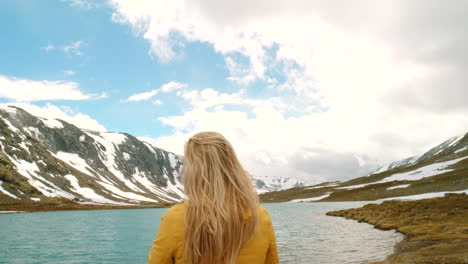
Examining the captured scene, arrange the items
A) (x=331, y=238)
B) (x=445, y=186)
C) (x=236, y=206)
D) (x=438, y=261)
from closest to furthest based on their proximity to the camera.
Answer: (x=236, y=206)
(x=438, y=261)
(x=331, y=238)
(x=445, y=186)

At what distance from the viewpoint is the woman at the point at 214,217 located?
3770 mm

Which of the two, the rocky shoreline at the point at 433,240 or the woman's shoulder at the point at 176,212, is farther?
the rocky shoreline at the point at 433,240

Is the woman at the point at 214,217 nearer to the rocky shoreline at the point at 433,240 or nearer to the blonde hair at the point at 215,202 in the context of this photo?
the blonde hair at the point at 215,202

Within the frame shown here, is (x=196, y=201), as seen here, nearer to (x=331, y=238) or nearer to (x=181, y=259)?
(x=181, y=259)

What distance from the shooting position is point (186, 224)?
3.72m

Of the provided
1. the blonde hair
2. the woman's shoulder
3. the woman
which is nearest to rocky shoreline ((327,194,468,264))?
the woman

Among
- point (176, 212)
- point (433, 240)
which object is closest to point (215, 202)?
point (176, 212)

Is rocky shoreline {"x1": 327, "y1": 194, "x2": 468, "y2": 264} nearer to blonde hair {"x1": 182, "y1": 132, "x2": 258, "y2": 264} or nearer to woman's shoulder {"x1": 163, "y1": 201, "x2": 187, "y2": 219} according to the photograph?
blonde hair {"x1": 182, "y1": 132, "x2": 258, "y2": 264}

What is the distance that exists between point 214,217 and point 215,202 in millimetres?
200

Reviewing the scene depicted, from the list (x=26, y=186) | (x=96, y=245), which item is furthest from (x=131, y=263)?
(x=26, y=186)

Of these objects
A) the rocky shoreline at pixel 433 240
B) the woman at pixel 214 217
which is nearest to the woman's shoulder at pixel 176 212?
the woman at pixel 214 217

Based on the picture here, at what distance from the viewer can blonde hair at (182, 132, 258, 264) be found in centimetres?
380

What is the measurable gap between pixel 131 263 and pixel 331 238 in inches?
841

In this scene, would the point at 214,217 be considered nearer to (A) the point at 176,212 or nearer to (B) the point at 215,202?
(B) the point at 215,202
